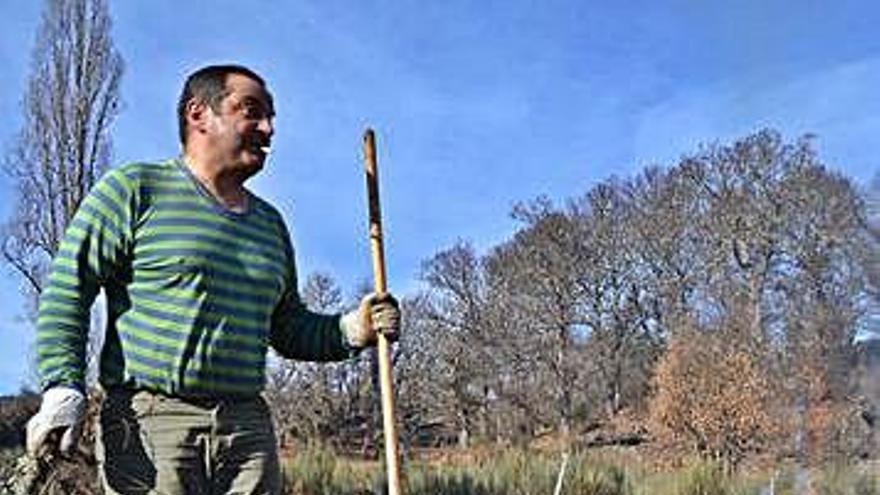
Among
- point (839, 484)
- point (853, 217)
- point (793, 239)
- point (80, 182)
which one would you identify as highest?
point (80, 182)

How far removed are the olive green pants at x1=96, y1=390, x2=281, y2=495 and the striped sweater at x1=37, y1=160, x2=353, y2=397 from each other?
4cm

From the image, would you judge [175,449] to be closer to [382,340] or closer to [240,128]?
[382,340]

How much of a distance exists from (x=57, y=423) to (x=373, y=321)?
76 cm

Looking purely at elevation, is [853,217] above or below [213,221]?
above

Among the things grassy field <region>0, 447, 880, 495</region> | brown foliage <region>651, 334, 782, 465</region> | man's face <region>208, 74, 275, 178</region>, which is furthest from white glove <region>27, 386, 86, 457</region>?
brown foliage <region>651, 334, 782, 465</region>

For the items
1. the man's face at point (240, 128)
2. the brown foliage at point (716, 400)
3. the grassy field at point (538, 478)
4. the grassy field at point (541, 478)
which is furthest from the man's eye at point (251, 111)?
the brown foliage at point (716, 400)

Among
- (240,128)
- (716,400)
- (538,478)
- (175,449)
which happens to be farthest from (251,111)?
(716,400)

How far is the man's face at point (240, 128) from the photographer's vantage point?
258 cm

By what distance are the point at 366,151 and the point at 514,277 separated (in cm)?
2520

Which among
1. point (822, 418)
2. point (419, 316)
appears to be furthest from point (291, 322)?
point (419, 316)

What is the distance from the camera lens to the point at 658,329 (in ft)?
84.8

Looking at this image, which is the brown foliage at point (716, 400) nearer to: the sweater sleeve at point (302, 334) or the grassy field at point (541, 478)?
the grassy field at point (541, 478)

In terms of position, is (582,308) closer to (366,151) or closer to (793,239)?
(793,239)

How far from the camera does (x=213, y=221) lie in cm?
255
